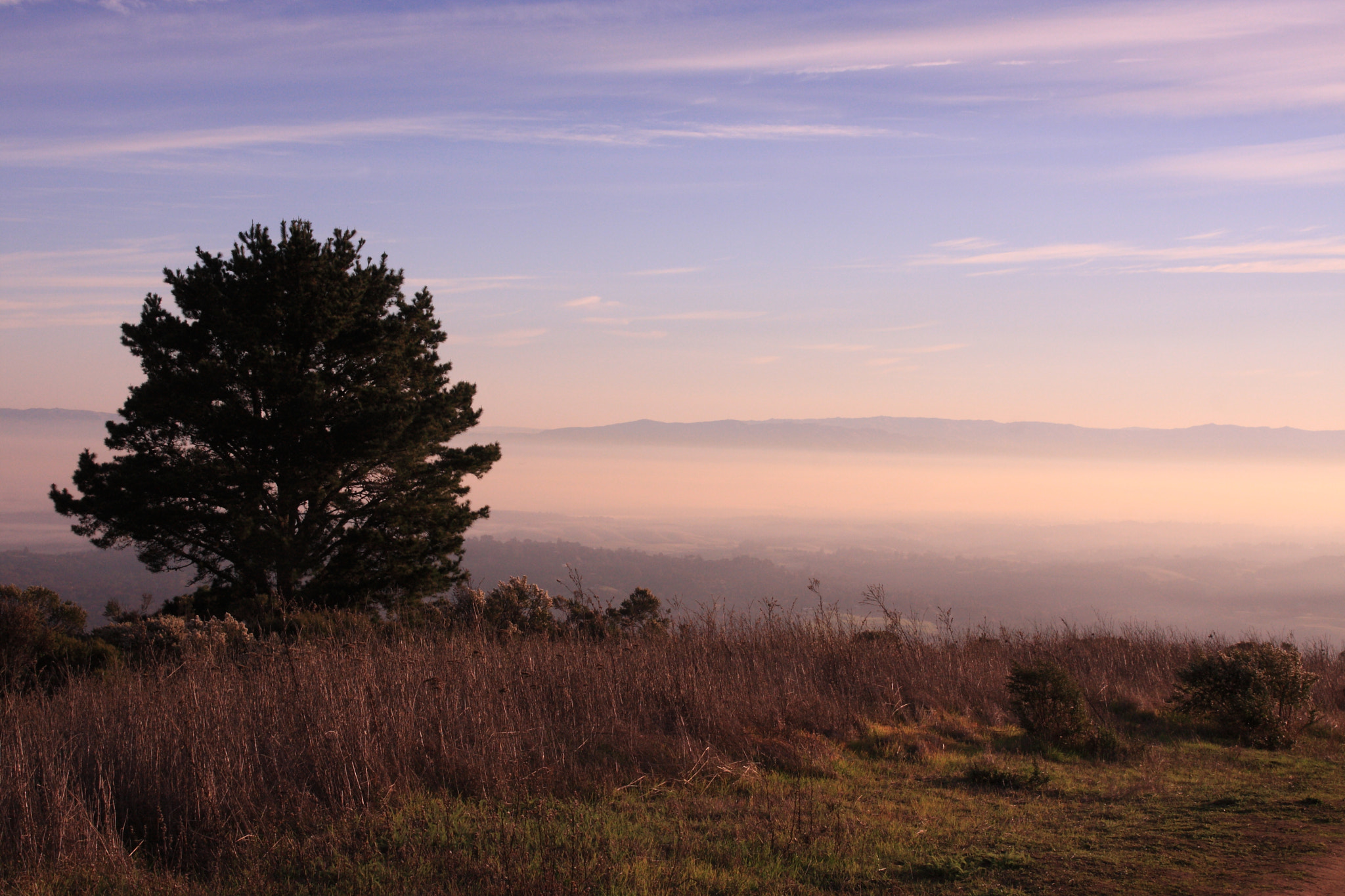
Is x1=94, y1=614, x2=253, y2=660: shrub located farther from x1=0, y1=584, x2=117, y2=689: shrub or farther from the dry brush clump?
x1=0, y1=584, x2=117, y2=689: shrub

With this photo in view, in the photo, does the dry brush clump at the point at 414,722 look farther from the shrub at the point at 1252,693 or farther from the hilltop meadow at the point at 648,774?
the shrub at the point at 1252,693

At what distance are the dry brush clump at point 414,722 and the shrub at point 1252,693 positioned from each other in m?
0.84

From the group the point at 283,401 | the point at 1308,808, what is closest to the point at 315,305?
the point at 283,401

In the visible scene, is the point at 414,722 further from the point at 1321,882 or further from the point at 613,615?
the point at 613,615

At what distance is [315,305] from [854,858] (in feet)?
70.1

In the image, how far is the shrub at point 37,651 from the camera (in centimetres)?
1017

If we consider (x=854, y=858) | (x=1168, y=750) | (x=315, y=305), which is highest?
(x=315, y=305)

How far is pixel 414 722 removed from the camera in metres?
7.06

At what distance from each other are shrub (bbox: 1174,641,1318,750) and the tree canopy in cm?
1791

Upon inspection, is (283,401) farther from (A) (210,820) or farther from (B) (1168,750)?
(B) (1168,750)

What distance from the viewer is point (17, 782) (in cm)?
536

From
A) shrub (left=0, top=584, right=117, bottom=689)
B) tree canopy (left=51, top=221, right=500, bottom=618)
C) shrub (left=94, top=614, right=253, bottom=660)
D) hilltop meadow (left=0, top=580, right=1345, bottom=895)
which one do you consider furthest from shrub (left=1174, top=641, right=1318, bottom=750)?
tree canopy (left=51, top=221, right=500, bottom=618)

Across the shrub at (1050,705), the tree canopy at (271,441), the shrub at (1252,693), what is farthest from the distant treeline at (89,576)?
the shrub at (1252,693)

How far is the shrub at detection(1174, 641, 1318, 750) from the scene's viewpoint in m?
10.4
